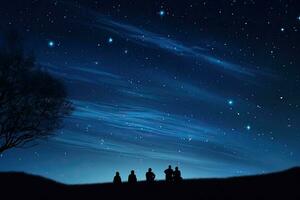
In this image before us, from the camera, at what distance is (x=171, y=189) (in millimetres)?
27219

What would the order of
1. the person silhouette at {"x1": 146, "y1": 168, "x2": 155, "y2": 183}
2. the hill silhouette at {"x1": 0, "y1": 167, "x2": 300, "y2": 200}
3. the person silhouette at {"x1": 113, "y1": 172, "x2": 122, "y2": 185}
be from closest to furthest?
the hill silhouette at {"x1": 0, "y1": 167, "x2": 300, "y2": 200}, the person silhouette at {"x1": 146, "y1": 168, "x2": 155, "y2": 183}, the person silhouette at {"x1": 113, "y1": 172, "x2": 122, "y2": 185}

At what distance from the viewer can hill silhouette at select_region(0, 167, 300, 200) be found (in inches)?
918

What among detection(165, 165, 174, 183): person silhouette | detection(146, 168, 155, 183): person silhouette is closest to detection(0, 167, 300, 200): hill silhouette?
detection(146, 168, 155, 183): person silhouette

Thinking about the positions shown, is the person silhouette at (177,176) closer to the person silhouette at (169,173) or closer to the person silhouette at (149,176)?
the person silhouette at (169,173)

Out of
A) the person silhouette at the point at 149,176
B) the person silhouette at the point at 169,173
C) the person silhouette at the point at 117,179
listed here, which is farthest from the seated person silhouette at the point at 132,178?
the person silhouette at the point at 169,173

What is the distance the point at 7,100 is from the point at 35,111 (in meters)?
2.75

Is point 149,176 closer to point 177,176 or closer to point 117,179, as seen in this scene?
point 177,176

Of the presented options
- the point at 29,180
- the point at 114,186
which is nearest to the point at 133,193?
the point at 114,186

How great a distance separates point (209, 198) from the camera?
23.6 metres

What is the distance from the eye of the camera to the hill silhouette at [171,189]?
23.3 meters

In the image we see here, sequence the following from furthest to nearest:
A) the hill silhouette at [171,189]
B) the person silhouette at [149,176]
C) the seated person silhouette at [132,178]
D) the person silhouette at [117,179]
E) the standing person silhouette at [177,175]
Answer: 1. the person silhouette at [117,179]
2. the seated person silhouette at [132,178]
3. the person silhouette at [149,176]
4. the standing person silhouette at [177,175]
5. the hill silhouette at [171,189]

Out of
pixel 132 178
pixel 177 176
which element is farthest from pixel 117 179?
pixel 177 176

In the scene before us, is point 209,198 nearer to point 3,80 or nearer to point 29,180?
point 29,180

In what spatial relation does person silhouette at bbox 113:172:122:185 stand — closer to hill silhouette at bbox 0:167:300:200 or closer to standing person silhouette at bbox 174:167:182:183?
hill silhouette at bbox 0:167:300:200
